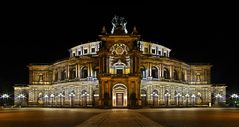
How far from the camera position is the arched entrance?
3698 inches

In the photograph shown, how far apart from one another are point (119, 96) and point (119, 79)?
5299 mm

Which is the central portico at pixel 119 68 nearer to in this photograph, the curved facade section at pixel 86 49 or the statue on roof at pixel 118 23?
the statue on roof at pixel 118 23

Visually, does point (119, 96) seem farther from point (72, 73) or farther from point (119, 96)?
point (72, 73)

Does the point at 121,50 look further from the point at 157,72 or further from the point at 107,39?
the point at 157,72

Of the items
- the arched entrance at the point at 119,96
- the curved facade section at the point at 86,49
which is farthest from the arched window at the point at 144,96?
the curved facade section at the point at 86,49

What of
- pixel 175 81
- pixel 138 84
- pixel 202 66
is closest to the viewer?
pixel 138 84

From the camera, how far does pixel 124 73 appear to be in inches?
3730

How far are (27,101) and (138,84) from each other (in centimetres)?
4670

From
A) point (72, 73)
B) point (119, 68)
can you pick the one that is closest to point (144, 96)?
point (119, 68)

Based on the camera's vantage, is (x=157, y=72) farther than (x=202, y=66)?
No

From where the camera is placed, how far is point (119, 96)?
311 feet

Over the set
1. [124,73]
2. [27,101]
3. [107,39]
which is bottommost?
[27,101]

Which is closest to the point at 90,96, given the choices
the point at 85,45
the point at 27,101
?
the point at 85,45

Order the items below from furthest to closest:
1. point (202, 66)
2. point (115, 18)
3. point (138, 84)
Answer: point (202, 66) < point (115, 18) < point (138, 84)
